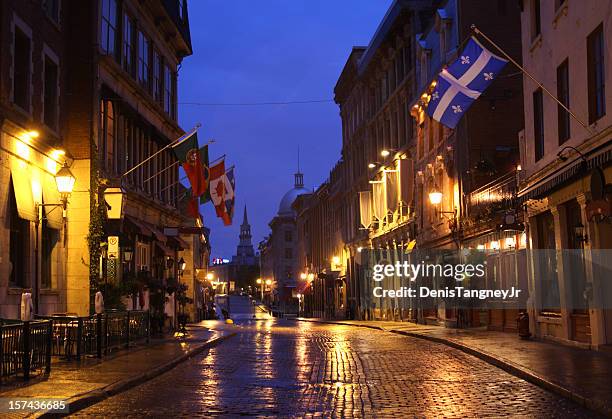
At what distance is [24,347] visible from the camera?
582 inches

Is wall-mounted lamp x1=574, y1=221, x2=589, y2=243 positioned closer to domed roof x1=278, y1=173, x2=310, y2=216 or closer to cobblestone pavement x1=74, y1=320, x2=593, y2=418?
cobblestone pavement x1=74, y1=320, x2=593, y2=418

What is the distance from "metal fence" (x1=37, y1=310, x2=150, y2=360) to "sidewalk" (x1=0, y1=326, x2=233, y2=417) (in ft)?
1.06

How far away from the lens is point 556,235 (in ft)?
77.5

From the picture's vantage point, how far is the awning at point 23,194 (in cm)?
2086

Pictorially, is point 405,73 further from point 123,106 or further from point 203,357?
point 203,357

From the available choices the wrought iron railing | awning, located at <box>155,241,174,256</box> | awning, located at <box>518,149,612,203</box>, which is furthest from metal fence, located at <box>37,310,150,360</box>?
awning, located at <box>155,241,174,256</box>

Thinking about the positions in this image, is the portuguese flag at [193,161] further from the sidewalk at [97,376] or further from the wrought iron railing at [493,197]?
the sidewalk at [97,376]

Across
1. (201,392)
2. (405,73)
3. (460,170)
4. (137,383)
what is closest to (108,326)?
(137,383)

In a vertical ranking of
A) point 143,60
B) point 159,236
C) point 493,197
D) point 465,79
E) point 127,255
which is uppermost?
point 143,60

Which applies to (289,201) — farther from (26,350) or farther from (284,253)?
(26,350)

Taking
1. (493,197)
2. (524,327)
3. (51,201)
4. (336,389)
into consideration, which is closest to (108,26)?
(51,201)

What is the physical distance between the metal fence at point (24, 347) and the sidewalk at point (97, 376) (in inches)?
12.7

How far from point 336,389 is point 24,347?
5.08m

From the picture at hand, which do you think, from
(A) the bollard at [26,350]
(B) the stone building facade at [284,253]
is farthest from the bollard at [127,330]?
(B) the stone building facade at [284,253]
